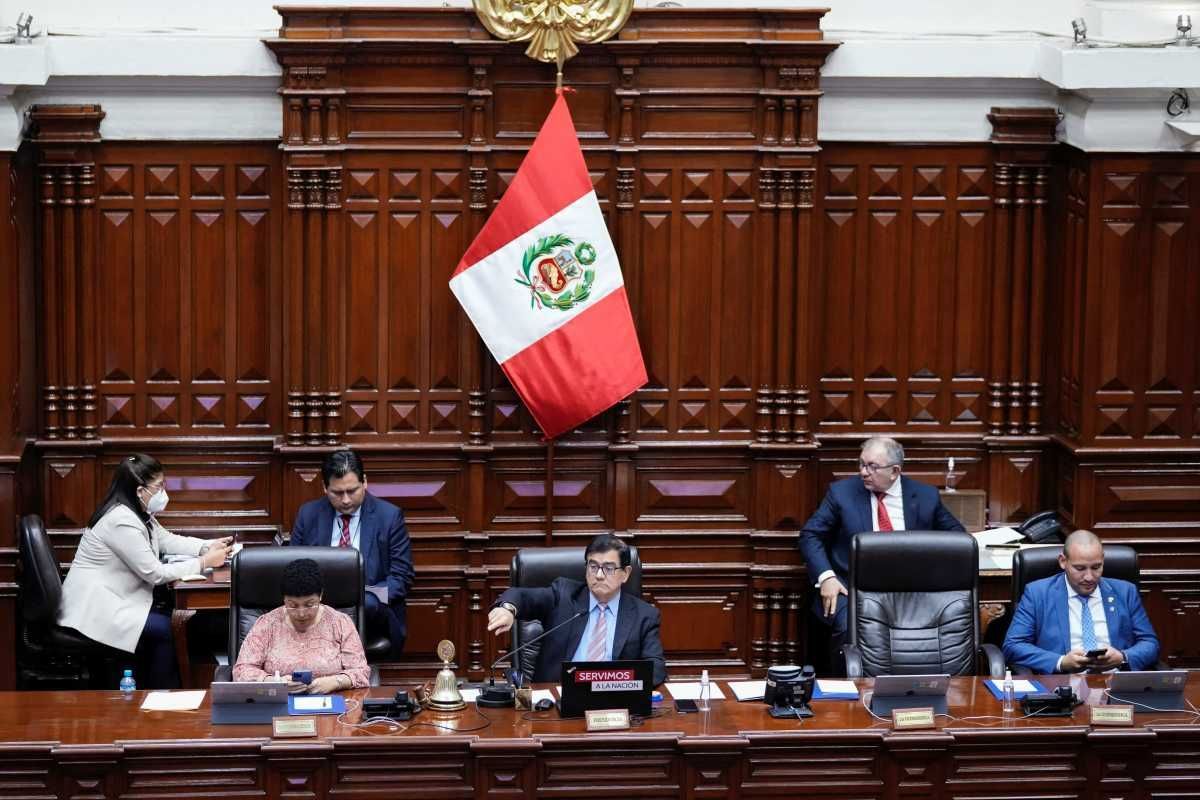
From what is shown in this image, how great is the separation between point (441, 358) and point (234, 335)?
0.90 meters

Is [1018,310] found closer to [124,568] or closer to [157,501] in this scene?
[157,501]

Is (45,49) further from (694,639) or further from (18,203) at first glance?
(694,639)

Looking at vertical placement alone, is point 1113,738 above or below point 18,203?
below

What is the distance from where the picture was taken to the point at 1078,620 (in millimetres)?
8641

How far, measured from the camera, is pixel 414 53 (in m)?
9.52

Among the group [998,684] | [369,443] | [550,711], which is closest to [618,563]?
[550,711]

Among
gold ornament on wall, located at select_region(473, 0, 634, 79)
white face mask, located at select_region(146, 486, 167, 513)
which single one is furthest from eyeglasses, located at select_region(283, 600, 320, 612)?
gold ornament on wall, located at select_region(473, 0, 634, 79)

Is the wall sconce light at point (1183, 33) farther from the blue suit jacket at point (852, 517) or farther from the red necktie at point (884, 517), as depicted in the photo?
the red necktie at point (884, 517)

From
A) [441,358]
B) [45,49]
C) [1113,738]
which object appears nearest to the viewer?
[1113,738]

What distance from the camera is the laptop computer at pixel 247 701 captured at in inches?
298

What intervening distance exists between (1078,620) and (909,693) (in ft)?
3.65

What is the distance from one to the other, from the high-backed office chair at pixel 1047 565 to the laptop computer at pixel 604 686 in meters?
1.81

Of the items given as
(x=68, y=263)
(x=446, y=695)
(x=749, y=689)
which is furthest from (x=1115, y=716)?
(x=68, y=263)

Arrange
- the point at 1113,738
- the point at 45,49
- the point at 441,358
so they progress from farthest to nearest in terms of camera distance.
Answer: the point at 441,358 → the point at 45,49 → the point at 1113,738
